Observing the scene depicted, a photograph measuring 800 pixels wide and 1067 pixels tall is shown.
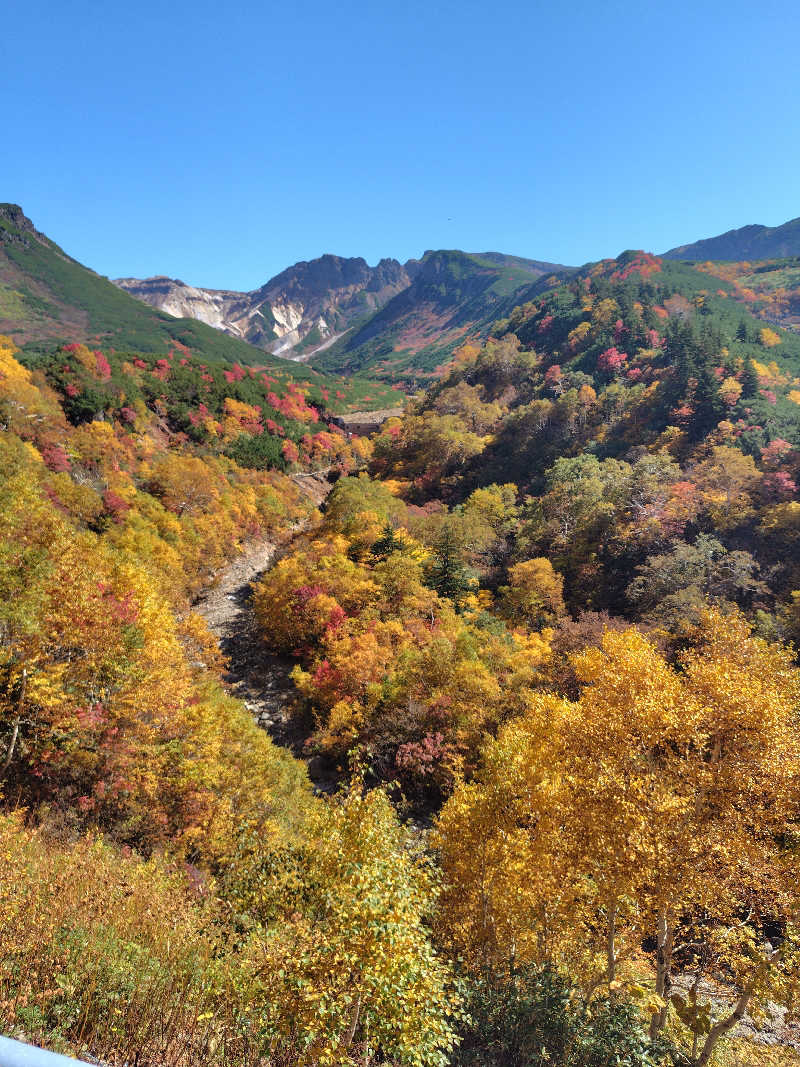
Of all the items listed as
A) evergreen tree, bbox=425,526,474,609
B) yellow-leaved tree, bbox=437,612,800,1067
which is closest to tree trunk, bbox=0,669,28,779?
yellow-leaved tree, bbox=437,612,800,1067

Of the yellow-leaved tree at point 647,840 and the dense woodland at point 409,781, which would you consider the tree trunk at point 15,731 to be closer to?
the dense woodland at point 409,781

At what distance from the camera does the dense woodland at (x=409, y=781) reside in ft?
28.5

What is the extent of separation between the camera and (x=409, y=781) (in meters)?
33.0

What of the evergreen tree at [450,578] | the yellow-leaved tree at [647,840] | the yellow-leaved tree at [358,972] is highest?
the yellow-leaved tree at [358,972]

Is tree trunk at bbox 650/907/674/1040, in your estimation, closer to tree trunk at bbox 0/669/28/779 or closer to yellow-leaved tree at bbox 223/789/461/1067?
yellow-leaved tree at bbox 223/789/461/1067

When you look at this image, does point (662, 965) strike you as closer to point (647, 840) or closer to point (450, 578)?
point (647, 840)

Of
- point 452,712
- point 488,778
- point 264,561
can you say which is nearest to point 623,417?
point 264,561

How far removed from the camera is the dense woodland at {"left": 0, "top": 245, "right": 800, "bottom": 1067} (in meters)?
8.68

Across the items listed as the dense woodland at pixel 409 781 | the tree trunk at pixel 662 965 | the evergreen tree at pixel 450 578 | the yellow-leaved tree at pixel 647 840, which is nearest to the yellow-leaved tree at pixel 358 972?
the dense woodland at pixel 409 781

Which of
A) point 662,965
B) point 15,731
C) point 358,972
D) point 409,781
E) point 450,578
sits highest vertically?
point 358,972

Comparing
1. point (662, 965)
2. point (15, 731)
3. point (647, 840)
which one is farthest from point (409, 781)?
point (647, 840)

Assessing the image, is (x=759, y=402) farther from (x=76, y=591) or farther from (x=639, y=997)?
(x=76, y=591)

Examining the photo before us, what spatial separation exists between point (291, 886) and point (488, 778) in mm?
9294

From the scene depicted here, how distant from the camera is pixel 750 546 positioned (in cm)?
4953
